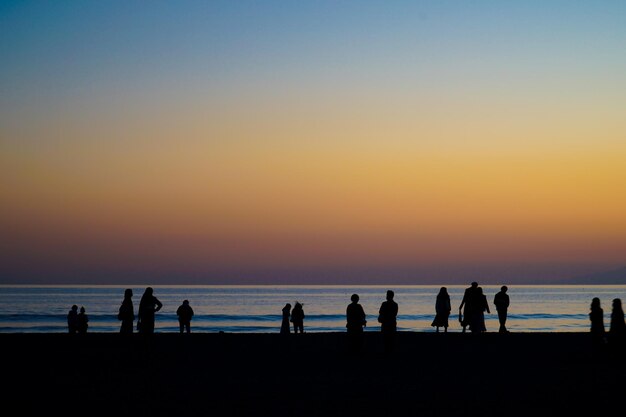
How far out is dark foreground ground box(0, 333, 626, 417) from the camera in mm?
11055

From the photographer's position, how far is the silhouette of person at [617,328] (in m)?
18.8

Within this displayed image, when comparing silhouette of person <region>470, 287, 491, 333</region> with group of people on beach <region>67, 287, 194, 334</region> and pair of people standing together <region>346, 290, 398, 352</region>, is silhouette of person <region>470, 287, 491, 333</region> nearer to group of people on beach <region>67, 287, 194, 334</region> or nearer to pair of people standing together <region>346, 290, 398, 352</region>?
pair of people standing together <region>346, 290, 398, 352</region>

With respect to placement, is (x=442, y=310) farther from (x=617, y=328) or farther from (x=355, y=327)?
(x=617, y=328)

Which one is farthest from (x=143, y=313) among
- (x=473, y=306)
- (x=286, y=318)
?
(x=286, y=318)

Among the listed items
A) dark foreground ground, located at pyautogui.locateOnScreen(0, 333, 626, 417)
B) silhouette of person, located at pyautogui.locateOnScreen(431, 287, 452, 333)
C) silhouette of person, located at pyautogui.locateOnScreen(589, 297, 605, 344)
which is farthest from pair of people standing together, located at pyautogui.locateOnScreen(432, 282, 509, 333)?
silhouette of person, located at pyautogui.locateOnScreen(589, 297, 605, 344)

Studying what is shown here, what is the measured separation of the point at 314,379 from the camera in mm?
14938

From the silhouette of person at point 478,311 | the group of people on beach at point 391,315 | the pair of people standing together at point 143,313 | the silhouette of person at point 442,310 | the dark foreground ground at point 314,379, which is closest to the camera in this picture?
the dark foreground ground at point 314,379

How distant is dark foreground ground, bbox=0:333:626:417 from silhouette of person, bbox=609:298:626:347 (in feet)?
0.95

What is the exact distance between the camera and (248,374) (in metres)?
15.9

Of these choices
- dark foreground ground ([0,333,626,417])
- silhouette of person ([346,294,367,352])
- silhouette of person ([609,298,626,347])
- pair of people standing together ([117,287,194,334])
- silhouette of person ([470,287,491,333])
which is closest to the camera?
dark foreground ground ([0,333,626,417])

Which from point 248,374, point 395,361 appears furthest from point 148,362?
point 395,361

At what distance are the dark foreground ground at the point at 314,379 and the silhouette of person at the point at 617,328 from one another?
0.95 ft

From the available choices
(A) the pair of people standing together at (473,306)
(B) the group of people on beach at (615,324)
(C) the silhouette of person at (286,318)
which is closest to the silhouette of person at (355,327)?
(A) the pair of people standing together at (473,306)

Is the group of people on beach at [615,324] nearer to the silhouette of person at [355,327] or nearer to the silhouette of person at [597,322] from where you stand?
the silhouette of person at [597,322]
